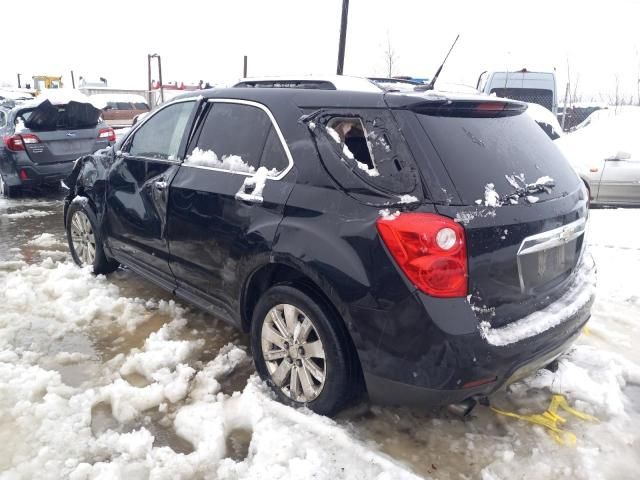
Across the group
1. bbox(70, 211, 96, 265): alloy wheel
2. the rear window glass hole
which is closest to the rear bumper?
the rear window glass hole

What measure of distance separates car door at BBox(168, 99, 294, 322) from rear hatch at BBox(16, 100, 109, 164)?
18.8ft

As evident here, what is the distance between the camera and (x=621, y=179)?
7.94 metres

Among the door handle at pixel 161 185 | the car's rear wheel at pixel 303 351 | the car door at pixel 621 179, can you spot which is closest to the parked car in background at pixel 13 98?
the door handle at pixel 161 185

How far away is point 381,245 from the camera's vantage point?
2.32 metres

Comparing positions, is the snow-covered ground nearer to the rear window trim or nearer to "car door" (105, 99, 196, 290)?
"car door" (105, 99, 196, 290)

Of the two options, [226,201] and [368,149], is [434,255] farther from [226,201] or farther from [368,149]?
[226,201]

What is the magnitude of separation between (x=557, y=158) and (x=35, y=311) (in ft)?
13.0

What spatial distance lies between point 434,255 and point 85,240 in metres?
3.88

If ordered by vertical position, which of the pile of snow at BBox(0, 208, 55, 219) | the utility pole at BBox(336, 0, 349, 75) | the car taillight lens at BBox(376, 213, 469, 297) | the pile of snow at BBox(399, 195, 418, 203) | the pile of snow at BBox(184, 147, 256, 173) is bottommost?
the pile of snow at BBox(0, 208, 55, 219)

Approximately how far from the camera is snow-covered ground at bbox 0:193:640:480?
8.13ft

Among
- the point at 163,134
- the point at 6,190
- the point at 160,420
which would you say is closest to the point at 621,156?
the point at 163,134

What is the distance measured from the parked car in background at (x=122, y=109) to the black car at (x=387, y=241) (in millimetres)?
24105

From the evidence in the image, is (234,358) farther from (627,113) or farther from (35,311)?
(627,113)

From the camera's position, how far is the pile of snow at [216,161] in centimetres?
312
